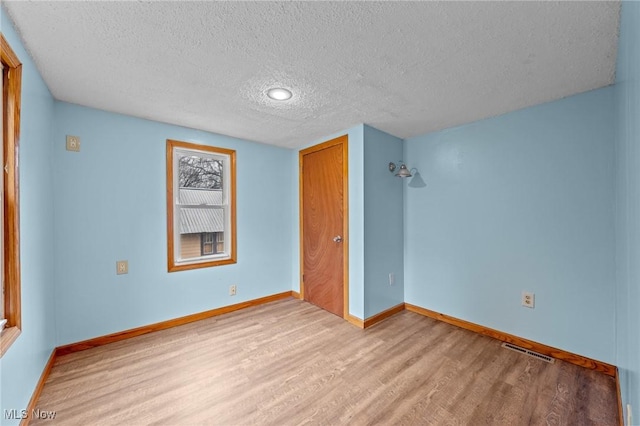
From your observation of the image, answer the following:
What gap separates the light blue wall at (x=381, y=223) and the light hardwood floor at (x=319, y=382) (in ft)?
1.59

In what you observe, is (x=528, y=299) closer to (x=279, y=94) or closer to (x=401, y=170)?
(x=401, y=170)

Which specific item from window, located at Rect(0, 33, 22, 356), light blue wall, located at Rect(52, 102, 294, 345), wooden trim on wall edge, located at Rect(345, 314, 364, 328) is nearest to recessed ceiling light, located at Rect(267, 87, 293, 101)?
light blue wall, located at Rect(52, 102, 294, 345)

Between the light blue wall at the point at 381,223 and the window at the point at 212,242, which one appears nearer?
the light blue wall at the point at 381,223

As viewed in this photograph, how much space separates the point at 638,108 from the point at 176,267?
3.33 meters

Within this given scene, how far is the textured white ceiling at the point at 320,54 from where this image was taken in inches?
46.1

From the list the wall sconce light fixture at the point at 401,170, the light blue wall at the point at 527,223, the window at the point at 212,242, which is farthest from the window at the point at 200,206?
the light blue wall at the point at 527,223

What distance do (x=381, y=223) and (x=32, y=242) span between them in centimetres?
278

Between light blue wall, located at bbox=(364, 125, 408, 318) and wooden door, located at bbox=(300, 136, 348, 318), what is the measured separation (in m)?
0.27

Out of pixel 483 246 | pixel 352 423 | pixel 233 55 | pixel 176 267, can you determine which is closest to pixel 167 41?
pixel 233 55

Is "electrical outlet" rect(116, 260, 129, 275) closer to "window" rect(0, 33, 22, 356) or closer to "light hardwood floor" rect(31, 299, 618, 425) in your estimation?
"light hardwood floor" rect(31, 299, 618, 425)

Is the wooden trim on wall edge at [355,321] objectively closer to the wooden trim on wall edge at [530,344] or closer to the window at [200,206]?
the wooden trim on wall edge at [530,344]

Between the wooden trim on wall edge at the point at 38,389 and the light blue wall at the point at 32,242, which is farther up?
the light blue wall at the point at 32,242

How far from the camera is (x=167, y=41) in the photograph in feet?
4.45

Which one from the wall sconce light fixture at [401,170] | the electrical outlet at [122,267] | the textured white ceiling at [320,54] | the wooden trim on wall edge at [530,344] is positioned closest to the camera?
the textured white ceiling at [320,54]
